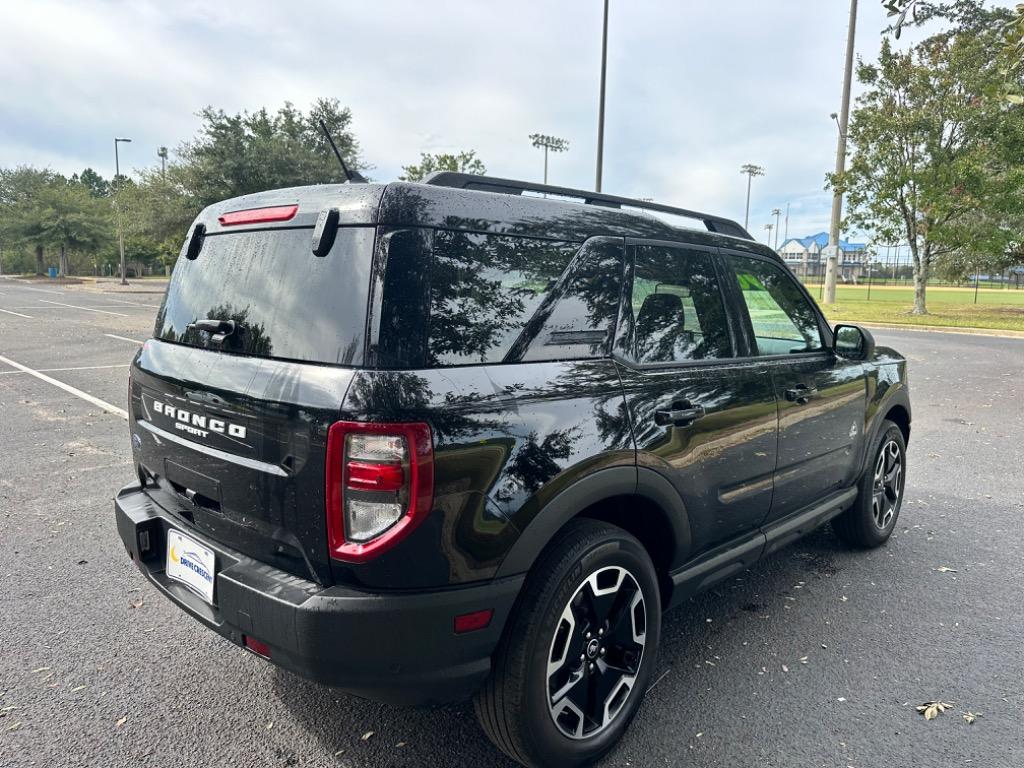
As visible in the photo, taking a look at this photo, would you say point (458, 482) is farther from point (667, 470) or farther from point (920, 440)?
point (920, 440)

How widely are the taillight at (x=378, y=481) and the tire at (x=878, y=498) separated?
3105mm

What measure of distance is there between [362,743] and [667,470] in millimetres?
1427

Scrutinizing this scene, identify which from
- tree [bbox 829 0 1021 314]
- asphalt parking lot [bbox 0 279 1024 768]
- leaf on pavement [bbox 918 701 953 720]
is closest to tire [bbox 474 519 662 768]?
asphalt parking lot [bbox 0 279 1024 768]

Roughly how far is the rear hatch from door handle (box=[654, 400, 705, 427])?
114cm

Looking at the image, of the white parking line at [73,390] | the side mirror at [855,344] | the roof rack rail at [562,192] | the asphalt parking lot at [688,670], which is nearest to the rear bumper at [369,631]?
the asphalt parking lot at [688,670]

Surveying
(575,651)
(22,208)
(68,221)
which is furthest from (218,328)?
(22,208)

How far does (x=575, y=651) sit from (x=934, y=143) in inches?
1016

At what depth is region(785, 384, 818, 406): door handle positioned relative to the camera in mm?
3159

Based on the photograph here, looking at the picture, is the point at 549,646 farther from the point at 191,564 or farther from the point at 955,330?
the point at 955,330

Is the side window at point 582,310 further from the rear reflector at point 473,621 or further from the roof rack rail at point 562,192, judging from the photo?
the rear reflector at point 473,621

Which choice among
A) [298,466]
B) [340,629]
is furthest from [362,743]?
[298,466]

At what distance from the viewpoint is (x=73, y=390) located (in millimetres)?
8719

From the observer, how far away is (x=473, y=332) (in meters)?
2.02

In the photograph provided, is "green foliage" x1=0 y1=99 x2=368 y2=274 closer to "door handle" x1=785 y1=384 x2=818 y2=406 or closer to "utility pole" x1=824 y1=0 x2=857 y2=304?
"utility pole" x1=824 y1=0 x2=857 y2=304
